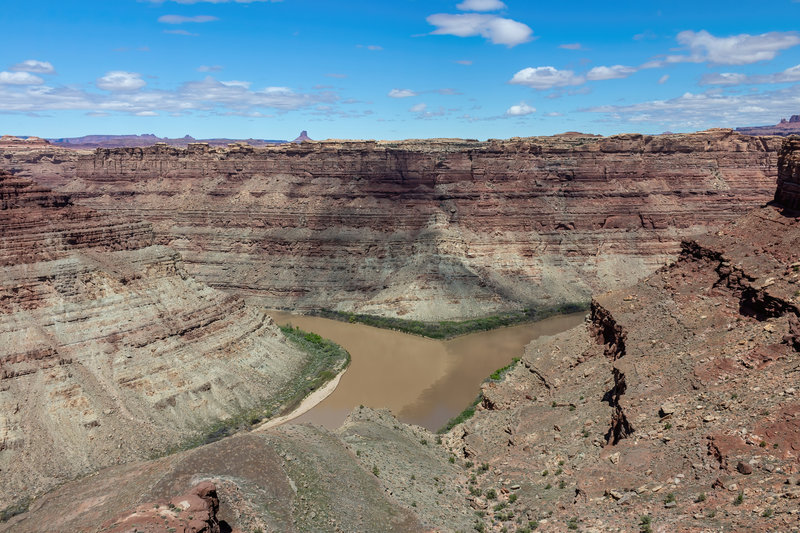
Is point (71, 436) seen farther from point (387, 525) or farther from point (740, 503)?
point (740, 503)

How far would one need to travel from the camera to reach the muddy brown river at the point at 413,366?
140ft

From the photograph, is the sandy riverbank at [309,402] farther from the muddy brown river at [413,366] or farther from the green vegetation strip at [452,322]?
the green vegetation strip at [452,322]

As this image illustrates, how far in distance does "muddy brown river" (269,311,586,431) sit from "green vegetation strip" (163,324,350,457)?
54.3 inches

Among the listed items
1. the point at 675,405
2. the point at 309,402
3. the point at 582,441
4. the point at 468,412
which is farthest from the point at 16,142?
the point at 675,405

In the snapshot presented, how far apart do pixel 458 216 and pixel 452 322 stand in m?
18.7

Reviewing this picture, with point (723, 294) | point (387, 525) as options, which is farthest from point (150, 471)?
point (723, 294)

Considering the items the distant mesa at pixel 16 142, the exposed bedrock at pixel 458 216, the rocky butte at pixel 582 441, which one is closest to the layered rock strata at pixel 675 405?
the rocky butte at pixel 582 441

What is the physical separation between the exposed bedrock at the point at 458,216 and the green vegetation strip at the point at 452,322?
2.01 meters

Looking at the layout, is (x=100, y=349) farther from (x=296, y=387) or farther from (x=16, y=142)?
(x=16, y=142)

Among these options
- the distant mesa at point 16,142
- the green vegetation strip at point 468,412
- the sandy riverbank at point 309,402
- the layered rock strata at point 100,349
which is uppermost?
the distant mesa at point 16,142

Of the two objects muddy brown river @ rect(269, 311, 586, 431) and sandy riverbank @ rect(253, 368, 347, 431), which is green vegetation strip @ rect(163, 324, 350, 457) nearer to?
sandy riverbank @ rect(253, 368, 347, 431)

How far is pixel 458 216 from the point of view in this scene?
77.6m

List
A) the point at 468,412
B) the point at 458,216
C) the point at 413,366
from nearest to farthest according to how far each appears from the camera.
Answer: the point at 468,412, the point at 413,366, the point at 458,216

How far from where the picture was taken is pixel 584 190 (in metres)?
79.9
